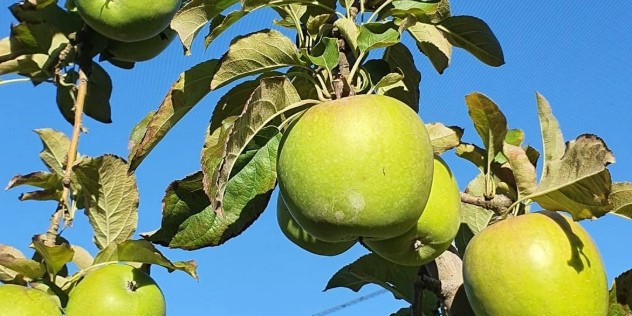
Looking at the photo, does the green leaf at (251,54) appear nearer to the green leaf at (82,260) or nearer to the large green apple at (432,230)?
the large green apple at (432,230)

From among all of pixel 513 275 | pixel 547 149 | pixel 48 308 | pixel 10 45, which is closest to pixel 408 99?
pixel 547 149

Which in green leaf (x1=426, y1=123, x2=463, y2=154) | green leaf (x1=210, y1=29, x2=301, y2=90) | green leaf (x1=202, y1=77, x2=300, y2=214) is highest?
green leaf (x1=210, y1=29, x2=301, y2=90)

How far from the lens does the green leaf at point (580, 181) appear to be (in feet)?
3.77

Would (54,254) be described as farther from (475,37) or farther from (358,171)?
(475,37)

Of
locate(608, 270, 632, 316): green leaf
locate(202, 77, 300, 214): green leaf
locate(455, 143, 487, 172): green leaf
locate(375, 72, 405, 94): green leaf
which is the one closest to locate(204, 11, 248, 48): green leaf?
locate(202, 77, 300, 214): green leaf

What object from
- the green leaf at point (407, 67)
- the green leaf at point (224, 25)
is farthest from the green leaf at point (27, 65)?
the green leaf at point (407, 67)

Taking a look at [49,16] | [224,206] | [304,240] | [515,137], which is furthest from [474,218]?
[49,16]

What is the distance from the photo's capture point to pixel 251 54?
3.87 feet

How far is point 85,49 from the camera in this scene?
1603 millimetres

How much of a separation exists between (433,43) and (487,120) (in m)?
0.16

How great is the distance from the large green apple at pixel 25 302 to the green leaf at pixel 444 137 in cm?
62

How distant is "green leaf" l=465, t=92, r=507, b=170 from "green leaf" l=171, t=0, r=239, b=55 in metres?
0.39

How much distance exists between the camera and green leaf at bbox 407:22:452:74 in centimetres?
135

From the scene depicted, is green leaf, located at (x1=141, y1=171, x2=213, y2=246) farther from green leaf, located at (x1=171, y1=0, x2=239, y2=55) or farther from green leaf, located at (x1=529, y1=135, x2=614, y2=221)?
green leaf, located at (x1=529, y1=135, x2=614, y2=221)
